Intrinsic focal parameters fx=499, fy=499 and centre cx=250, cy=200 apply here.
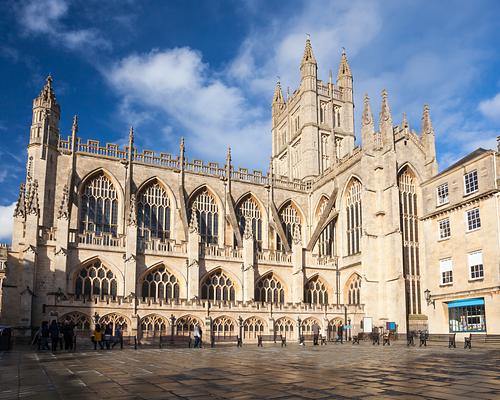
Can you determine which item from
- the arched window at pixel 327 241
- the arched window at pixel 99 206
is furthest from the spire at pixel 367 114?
the arched window at pixel 99 206

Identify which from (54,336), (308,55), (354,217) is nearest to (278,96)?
(308,55)

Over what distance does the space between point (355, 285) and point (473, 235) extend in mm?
11931

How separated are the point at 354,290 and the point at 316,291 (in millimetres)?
3097

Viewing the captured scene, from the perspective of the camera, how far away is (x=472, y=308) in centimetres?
3102

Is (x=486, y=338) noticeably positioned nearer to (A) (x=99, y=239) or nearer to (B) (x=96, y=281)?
(B) (x=96, y=281)

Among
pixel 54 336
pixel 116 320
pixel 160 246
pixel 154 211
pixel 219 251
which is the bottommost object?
pixel 54 336

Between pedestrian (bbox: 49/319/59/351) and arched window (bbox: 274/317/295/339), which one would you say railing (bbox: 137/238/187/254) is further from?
pedestrian (bbox: 49/319/59/351)

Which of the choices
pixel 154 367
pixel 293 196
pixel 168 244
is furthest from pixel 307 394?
pixel 293 196

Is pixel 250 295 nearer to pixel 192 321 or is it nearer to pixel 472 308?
pixel 192 321

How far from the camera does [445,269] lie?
33.6 meters

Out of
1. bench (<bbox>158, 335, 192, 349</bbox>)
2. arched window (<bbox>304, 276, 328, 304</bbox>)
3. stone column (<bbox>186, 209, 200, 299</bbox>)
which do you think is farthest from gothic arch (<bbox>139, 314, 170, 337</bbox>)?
arched window (<bbox>304, 276, 328, 304</bbox>)

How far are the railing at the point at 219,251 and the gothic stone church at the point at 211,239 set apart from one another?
0.31 ft

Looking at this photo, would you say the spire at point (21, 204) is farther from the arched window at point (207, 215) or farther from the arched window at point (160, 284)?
the arched window at point (207, 215)

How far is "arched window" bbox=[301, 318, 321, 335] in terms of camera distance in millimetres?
37062
